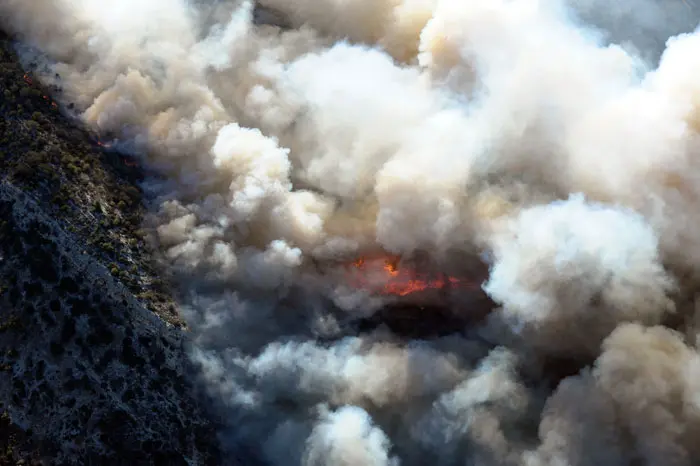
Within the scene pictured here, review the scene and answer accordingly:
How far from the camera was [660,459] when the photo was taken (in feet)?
132

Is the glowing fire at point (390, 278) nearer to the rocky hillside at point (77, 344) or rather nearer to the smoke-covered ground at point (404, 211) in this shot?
the smoke-covered ground at point (404, 211)

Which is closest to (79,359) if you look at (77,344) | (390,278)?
(77,344)

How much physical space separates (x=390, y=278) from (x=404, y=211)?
6.61m

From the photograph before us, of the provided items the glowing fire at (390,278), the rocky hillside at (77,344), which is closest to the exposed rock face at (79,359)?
the rocky hillside at (77,344)

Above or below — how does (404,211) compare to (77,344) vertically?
above

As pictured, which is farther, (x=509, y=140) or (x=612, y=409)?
(x=509, y=140)

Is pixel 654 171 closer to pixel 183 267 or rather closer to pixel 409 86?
pixel 409 86

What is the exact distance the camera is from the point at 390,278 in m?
54.1

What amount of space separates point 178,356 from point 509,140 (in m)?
31.2

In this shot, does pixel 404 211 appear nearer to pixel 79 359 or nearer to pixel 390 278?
pixel 390 278

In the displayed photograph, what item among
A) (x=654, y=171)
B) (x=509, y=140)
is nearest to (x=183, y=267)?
(x=509, y=140)

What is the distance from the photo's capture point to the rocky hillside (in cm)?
4991

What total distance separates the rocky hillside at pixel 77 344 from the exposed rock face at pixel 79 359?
0.08 m

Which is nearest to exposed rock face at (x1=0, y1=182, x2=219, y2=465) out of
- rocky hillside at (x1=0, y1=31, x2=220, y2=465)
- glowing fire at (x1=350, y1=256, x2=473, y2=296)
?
rocky hillside at (x1=0, y1=31, x2=220, y2=465)
